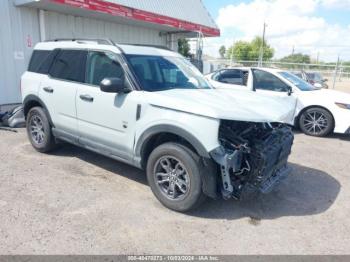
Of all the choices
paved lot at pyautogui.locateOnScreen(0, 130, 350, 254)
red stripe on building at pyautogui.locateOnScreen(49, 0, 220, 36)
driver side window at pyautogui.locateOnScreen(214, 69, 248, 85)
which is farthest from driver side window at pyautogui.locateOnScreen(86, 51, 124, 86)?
red stripe on building at pyautogui.locateOnScreen(49, 0, 220, 36)

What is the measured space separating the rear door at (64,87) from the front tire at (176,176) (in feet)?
5.56

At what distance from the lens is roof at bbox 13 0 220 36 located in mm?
9188

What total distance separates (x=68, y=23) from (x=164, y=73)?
25.4 feet

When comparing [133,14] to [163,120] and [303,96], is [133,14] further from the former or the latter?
[163,120]

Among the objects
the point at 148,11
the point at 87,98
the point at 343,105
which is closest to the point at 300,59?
the point at 148,11

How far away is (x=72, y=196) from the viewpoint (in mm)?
4008

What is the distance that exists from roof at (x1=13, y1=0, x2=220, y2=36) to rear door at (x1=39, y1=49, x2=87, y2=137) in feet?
14.6

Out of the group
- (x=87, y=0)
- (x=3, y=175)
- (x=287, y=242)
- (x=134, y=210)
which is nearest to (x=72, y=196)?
(x=134, y=210)

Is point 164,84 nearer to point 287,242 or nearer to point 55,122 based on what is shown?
point 55,122

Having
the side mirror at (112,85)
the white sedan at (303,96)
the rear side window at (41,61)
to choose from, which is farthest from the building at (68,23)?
the side mirror at (112,85)

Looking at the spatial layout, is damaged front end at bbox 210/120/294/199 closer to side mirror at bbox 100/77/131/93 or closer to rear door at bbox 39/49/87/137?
side mirror at bbox 100/77/131/93

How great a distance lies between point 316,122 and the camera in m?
7.53

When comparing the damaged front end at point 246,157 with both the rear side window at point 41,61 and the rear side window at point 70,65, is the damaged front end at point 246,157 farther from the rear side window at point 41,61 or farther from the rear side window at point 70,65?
the rear side window at point 41,61

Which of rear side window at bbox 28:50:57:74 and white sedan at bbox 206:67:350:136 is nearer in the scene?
rear side window at bbox 28:50:57:74
